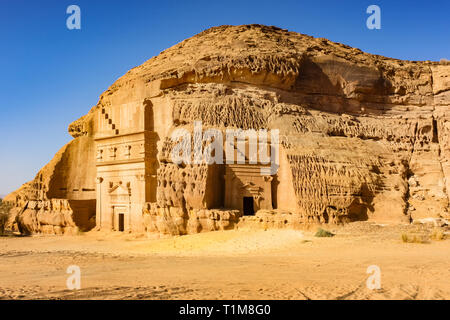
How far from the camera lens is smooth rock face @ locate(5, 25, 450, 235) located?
2041 cm

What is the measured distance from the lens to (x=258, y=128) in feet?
74.2

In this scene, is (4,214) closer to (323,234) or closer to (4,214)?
→ (4,214)

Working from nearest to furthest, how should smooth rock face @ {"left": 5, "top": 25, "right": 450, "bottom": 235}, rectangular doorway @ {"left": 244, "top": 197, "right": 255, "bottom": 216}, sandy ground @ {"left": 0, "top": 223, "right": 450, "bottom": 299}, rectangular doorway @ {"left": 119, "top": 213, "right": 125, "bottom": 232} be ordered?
sandy ground @ {"left": 0, "top": 223, "right": 450, "bottom": 299}, smooth rock face @ {"left": 5, "top": 25, "right": 450, "bottom": 235}, rectangular doorway @ {"left": 244, "top": 197, "right": 255, "bottom": 216}, rectangular doorway @ {"left": 119, "top": 213, "right": 125, "bottom": 232}

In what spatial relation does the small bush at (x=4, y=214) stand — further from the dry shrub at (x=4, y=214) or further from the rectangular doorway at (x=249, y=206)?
the rectangular doorway at (x=249, y=206)

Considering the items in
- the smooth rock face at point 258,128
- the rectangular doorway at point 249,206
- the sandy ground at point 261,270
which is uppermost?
the smooth rock face at point 258,128

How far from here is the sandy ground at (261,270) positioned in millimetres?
7930

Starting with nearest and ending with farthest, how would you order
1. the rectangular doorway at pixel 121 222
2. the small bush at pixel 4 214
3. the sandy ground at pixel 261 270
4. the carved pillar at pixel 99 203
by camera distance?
the sandy ground at pixel 261 270 → the rectangular doorway at pixel 121 222 → the carved pillar at pixel 99 203 → the small bush at pixel 4 214

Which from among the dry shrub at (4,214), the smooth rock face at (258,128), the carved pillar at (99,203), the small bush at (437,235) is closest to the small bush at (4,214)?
the dry shrub at (4,214)

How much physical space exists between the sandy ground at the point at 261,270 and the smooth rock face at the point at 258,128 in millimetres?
2621

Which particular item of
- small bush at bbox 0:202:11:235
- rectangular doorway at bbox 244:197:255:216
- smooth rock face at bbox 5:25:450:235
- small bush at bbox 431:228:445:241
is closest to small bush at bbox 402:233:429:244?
small bush at bbox 431:228:445:241

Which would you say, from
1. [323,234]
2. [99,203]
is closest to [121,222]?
[99,203]

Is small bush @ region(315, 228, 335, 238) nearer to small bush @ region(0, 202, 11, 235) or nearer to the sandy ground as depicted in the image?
the sandy ground

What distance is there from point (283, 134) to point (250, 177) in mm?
3533

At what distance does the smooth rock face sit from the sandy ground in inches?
103
